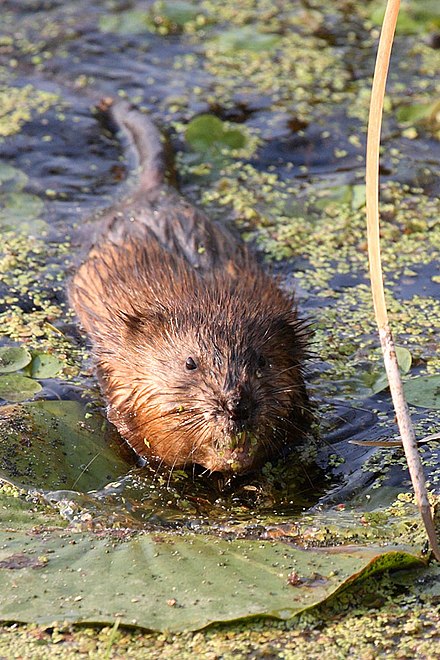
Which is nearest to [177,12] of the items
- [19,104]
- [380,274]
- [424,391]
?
[19,104]

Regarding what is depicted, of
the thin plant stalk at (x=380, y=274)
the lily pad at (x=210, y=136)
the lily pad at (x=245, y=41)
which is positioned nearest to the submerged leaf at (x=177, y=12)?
the lily pad at (x=245, y=41)

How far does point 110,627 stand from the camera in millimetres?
3229

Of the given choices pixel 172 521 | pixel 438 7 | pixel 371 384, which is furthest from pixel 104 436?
pixel 438 7

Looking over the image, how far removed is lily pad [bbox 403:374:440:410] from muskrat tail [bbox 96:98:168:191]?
2.36 meters

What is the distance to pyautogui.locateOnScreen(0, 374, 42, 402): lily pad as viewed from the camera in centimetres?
475

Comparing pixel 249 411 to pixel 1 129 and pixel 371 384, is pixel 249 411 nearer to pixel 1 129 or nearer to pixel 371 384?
pixel 371 384

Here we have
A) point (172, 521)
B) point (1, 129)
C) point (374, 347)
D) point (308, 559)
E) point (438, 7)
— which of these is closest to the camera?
point (308, 559)

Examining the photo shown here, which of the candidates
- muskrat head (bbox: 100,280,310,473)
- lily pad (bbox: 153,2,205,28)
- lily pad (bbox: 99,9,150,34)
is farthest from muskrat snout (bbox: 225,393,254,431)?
lily pad (bbox: 153,2,205,28)

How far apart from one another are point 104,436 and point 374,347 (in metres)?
1.56

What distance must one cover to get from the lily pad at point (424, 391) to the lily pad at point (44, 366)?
1.65 meters

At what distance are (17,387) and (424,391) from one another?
1.86 m

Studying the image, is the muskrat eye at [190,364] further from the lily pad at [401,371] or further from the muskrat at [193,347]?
the lily pad at [401,371]

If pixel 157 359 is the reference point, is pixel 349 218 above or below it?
below

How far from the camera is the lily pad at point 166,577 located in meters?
3.25
